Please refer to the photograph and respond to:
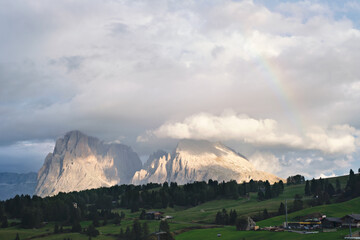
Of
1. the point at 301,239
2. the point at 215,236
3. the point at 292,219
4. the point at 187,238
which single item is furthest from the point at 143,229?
the point at 301,239

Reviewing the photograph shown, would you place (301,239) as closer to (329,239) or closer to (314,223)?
(329,239)

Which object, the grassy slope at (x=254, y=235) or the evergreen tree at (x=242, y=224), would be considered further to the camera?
the evergreen tree at (x=242, y=224)

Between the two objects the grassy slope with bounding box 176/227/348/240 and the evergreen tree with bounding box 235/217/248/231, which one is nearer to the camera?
the grassy slope with bounding box 176/227/348/240

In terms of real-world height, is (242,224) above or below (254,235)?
above

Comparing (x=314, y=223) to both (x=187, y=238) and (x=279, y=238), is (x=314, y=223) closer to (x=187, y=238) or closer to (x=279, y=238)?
(x=279, y=238)

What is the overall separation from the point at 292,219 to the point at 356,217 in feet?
144

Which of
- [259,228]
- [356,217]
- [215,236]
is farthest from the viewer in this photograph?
[259,228]

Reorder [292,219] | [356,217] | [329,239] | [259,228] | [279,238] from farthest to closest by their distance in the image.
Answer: [292,219] < [259,228] < [356,217] < [279,238] < [329,239]

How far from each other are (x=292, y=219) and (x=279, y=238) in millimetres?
56006

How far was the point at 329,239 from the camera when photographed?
12575 cm

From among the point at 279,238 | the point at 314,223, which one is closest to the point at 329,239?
the point at 279,238

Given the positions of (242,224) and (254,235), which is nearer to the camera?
(254,235)

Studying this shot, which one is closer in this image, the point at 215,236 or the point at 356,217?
the point at 356,217

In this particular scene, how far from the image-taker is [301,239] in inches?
5118
